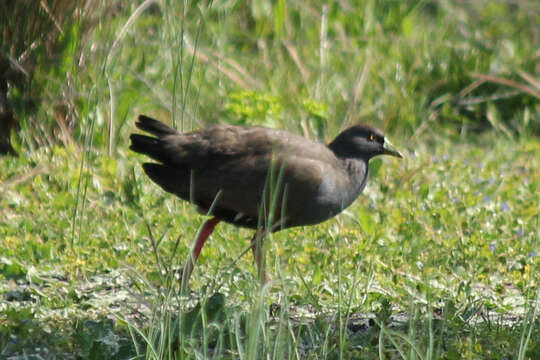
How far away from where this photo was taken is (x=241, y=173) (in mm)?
4355

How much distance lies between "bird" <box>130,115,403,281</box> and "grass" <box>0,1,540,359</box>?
17 centimetres

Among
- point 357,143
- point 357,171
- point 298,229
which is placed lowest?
point 298,229

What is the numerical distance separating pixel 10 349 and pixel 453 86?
14.4 feet

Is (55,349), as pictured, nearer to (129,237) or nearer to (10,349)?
(10,349)

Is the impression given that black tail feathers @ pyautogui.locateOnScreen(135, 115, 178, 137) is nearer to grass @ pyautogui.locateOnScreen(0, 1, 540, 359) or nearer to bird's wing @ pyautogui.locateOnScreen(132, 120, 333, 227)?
bird's wing @ pyautogui.locateOnScreen(132, 120, 333, 227)

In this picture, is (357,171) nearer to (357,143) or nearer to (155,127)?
(357,143)

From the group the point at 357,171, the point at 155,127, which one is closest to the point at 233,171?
the point at 155,127

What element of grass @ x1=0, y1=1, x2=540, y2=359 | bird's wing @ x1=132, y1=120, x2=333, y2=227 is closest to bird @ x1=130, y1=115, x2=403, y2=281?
bird's wing @ x1=132, y1=120, x2=333, y2=227

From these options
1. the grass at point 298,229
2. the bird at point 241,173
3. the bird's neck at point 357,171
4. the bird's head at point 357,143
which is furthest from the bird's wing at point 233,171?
the bird's head at point 357,143

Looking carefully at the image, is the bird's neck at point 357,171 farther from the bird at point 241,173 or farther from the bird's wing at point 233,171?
the bird's wing at point 233,171

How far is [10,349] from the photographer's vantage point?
139 inches

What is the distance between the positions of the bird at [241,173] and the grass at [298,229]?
0.56 ft

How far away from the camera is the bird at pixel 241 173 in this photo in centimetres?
436

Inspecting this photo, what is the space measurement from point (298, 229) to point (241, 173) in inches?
34.9
